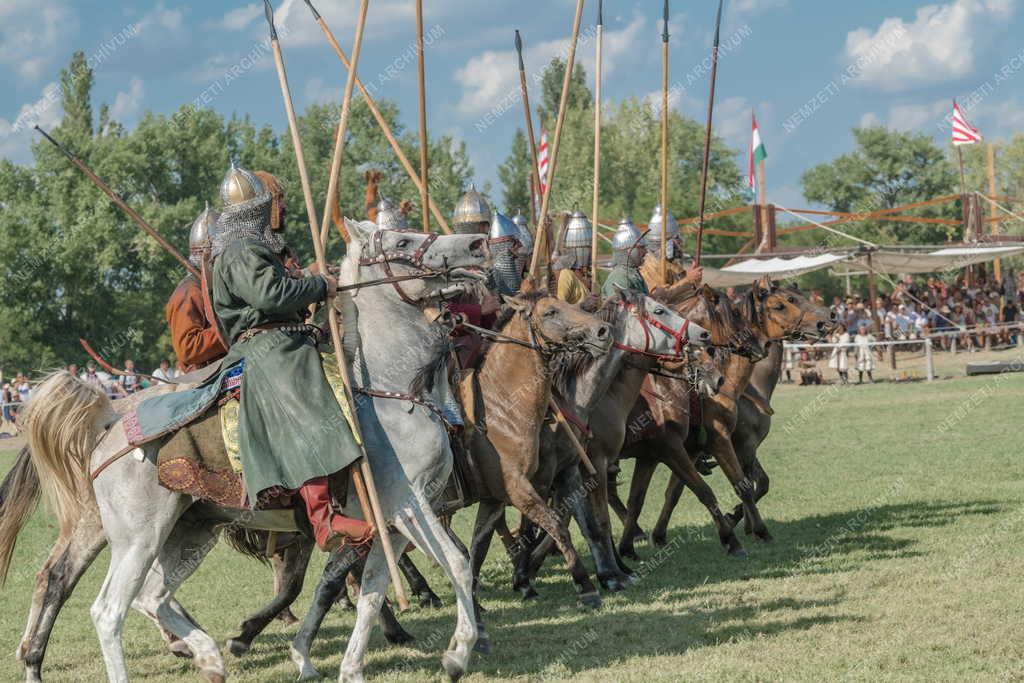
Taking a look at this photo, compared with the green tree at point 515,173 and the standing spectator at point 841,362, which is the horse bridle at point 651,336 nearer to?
the standing spectator at point 841,362

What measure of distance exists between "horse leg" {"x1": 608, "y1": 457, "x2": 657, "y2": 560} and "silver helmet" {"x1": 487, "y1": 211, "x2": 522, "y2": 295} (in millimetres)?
2186

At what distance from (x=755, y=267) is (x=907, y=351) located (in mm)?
4767

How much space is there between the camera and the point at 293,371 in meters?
6.69

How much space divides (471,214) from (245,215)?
4.57 m

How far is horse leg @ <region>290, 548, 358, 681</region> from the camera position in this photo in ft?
24.0

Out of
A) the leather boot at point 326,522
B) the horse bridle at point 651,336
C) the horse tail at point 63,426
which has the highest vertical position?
the horse bridle at point 651,336

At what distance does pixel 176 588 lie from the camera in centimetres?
747

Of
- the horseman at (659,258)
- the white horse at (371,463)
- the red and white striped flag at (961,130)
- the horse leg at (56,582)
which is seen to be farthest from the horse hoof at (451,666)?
the red and white striped flag at (961,130)

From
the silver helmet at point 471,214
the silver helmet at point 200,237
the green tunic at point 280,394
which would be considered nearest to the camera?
the green tunic at point 280,394

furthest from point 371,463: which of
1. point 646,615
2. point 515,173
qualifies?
point 515,173

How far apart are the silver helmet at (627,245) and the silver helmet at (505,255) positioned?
1150mm

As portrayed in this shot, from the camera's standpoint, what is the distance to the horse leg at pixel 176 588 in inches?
271

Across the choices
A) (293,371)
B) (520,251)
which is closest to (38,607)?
(293,371)

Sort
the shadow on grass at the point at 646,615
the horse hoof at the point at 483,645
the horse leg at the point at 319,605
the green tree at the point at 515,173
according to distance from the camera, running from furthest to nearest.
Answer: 1. the green tree at the point at 515,173
2. the horse hoof at the point at 483,645
3. the shadow on grass at the point at 646,615
4. the horse leg at the point at 319,605
